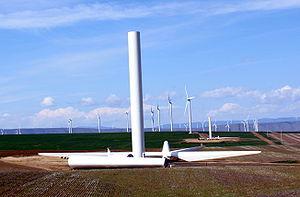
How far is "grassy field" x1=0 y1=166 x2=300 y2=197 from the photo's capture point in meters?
38.6

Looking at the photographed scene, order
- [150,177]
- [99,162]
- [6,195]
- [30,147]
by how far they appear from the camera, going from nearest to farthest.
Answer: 1. [6,195]
2. [150,177]
3. [99,162]
4. [30,147]

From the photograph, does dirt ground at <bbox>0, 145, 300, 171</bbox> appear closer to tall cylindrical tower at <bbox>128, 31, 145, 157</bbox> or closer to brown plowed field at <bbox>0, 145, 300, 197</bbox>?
tall cylindrical tower at <bbox>128, 31, 145, 157</bbox>

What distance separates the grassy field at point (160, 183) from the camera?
3862 centimetres

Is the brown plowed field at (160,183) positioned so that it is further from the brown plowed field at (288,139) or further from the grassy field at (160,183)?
the brown plowed field at (288,139)

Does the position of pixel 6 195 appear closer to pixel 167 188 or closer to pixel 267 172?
pixel 167 188

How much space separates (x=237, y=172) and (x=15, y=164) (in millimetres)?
34574

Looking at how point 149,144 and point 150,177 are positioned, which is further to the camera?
point 149,144

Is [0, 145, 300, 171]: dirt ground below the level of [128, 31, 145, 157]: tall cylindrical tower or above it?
below

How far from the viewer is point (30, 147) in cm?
9950

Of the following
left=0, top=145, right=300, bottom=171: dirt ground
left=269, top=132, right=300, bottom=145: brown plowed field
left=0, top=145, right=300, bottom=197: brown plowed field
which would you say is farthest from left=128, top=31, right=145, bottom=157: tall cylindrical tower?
left=269, top=132, right=300, bottom=145: brown plowed field

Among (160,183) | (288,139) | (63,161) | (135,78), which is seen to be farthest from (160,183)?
(288,139)

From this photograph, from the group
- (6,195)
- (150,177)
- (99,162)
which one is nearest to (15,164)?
(99,162)

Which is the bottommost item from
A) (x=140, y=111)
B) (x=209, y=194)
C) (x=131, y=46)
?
(x=209, y=194)

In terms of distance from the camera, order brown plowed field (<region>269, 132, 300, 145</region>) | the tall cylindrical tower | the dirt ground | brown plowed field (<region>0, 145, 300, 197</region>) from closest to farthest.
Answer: brown plowed field (<region>0, 145, 300, 197</region>)
the tall cylindrical tower
the dirt ground
brown plowed field (<region>269, 132, 300, 145</region>)
